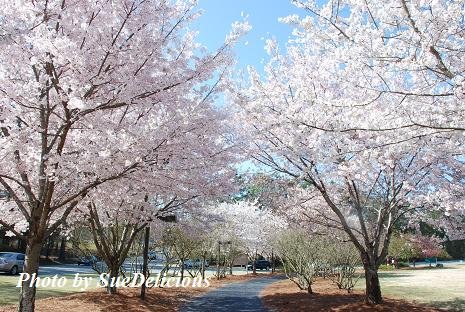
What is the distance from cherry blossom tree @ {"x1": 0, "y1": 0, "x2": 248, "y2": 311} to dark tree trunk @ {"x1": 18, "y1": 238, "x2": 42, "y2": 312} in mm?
16

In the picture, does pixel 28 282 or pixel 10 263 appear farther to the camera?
pixel 10 263

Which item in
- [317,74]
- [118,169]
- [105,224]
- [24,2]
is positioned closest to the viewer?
[24,2]

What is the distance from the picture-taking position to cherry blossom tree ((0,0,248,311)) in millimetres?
6309

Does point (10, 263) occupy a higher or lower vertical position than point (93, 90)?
lower

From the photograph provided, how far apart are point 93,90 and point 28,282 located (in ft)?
10.8

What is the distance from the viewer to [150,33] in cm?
706

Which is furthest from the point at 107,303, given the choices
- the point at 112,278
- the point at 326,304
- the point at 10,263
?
the point at 10,263

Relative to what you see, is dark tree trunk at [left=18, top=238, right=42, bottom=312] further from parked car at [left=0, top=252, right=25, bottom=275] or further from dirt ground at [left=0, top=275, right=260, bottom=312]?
parked car at [left=0, top=252, right=25, bottom=275]

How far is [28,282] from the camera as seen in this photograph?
6883 millimetres

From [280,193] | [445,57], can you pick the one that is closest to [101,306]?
[280,193]

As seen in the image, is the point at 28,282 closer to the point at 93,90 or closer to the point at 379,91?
the point at 93,90

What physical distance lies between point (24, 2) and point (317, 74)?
20.8 feet

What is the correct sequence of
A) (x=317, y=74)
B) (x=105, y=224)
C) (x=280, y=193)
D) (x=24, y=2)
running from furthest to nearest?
(x=105, y=224), (x=280, y=193), (x=317, y=74), (x=24, y=2)

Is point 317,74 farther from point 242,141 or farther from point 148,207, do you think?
point 148,207
